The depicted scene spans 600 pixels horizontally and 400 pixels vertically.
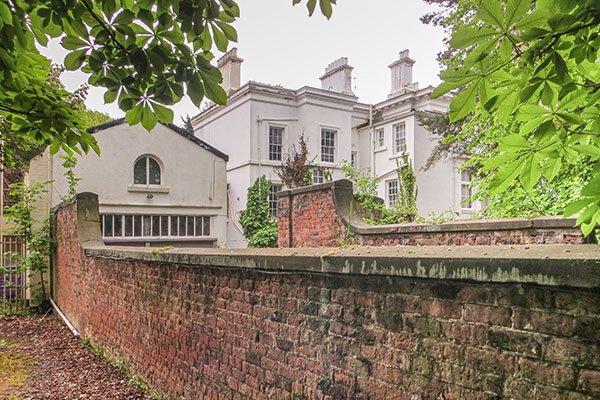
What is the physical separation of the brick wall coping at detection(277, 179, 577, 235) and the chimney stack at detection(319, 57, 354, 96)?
15133mm

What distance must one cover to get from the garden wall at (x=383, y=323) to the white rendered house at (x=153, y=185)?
12.0 m

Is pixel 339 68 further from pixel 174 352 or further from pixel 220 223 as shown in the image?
pixel 174 352

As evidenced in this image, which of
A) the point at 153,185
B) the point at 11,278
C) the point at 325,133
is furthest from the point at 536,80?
the point at 325,133

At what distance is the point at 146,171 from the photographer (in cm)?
1680

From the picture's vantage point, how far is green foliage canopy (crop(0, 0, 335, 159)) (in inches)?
87.0

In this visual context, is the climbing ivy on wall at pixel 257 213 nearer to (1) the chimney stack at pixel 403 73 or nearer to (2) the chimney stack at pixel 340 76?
(2) the chimney stack at pixel 340 76

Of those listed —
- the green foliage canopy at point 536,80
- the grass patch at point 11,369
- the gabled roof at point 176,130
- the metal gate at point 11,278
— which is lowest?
the grass patch at point 11,369

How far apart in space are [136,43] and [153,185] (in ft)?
50.0

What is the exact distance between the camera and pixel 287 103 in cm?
2075

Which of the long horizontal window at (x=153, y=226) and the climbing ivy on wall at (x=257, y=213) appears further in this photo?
the climbing ivy on wall at (x=257, y=213)

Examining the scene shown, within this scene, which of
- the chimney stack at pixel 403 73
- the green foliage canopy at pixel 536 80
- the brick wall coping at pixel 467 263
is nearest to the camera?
the green foliage canopy at pixel 536 80

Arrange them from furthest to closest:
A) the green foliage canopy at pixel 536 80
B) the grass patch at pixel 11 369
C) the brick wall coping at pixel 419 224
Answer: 1. the grass patch at pixel 11 369
2. the brick wall coping at pixel 419 224
3. the green foliage canopy at pixel 536 80

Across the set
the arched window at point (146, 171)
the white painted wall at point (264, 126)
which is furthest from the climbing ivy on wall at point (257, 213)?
the arched window at point (146, 171)

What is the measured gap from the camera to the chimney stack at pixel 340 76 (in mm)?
23031
